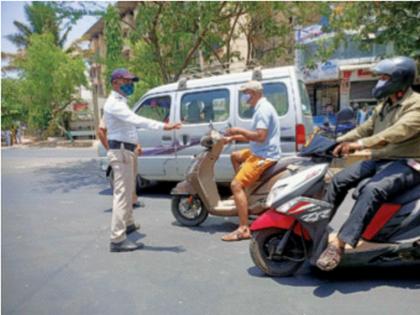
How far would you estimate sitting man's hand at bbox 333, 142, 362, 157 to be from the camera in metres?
2.99

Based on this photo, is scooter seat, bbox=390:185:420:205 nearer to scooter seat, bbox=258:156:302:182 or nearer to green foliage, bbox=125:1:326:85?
scooter seat, bbox=258:156:302:182

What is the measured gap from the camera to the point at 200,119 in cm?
612

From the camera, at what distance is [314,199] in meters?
3.20

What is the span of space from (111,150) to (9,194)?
476 cm

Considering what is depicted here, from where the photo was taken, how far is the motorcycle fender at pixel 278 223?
3271mm

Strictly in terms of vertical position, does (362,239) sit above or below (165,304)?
above

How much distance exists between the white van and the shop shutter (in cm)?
1216

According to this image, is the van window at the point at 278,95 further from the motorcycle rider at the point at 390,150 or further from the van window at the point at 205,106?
the motorcycle rider at the point at 390,150

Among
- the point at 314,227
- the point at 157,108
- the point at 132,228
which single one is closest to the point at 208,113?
the point at 157,108

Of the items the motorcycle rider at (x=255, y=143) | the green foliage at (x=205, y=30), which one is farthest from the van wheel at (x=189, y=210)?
the green foliage at (x=205, y=30)

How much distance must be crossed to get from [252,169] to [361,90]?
47.5 feet

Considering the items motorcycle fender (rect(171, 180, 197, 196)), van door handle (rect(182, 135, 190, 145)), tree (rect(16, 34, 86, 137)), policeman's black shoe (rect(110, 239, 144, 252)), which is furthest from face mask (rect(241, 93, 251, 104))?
tree (rect(16, 34, 86, 137))

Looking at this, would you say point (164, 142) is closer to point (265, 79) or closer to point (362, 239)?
point (265, 79)

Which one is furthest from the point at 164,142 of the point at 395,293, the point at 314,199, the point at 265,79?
the point at 395,293
